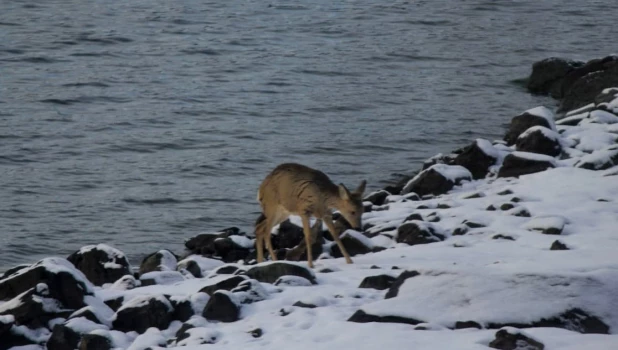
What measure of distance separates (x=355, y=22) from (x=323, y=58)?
4902 mm

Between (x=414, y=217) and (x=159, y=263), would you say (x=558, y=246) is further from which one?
(x=159, y=263)

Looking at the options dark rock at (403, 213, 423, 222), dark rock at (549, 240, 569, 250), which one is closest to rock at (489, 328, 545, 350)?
dark rock at (549, 240, 569, 250)

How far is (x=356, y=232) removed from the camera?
13594 mm

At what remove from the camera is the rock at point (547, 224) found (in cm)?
1295

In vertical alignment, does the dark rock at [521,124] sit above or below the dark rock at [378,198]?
above

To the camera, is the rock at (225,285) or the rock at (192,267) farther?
the rock at (192,267)

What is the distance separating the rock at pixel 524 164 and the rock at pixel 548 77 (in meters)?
10.6

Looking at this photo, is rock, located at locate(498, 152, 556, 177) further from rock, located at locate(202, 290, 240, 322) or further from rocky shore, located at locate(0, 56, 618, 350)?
rock, located at locate(202, 290, 240, 322)

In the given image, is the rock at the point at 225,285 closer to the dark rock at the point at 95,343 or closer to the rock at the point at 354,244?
the dark rock at the point at 95,343

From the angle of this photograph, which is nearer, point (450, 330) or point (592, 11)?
point (450, 330)

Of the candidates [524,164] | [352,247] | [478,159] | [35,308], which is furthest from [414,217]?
[35,308]

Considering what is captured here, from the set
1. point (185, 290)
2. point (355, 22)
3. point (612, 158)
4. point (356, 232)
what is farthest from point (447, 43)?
point (185, 290)

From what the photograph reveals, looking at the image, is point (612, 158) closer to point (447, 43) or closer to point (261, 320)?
point (261, 320)

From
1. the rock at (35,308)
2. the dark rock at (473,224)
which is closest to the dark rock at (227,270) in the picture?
the rock at (35,308)
